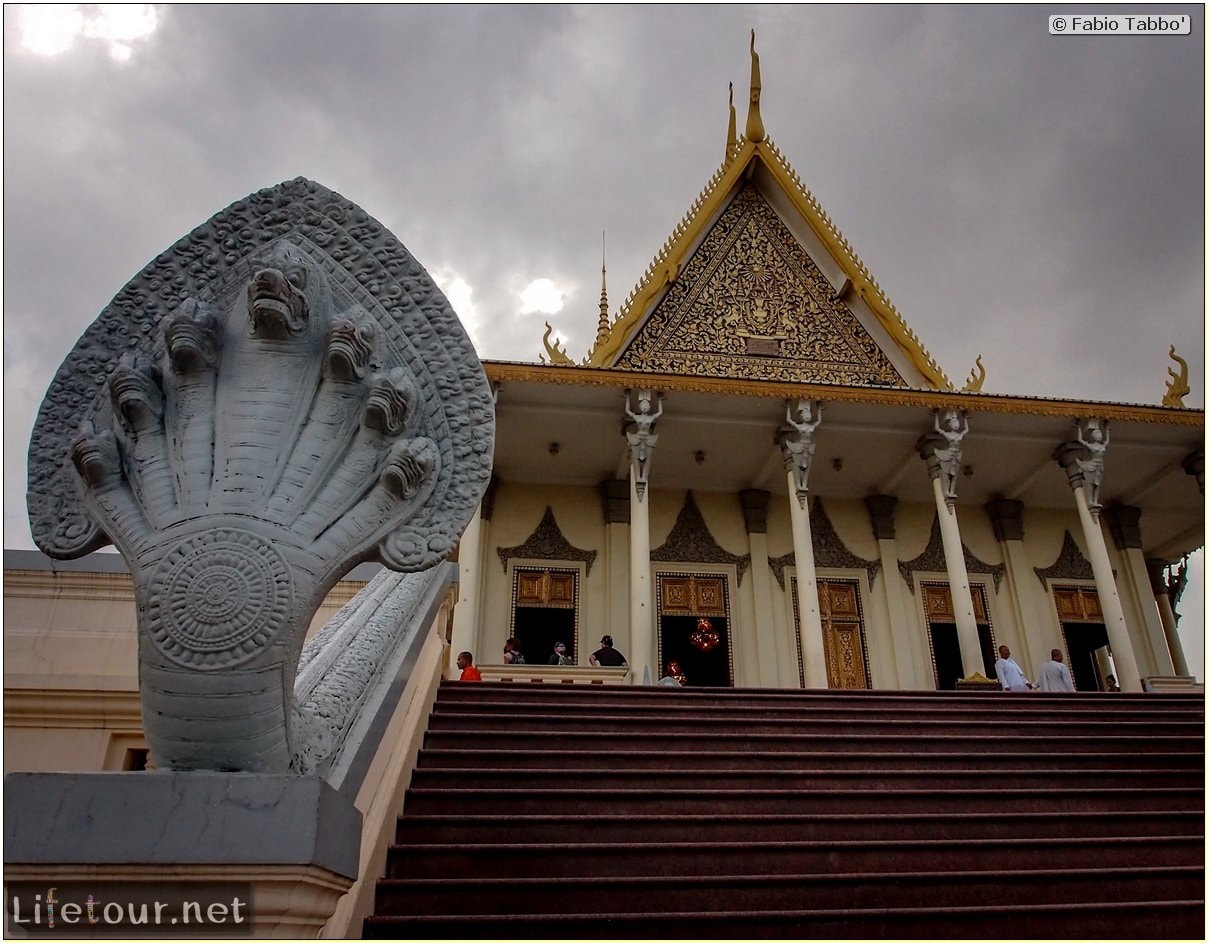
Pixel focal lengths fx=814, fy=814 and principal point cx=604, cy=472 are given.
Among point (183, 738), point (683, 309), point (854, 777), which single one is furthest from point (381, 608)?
point (683, 309)

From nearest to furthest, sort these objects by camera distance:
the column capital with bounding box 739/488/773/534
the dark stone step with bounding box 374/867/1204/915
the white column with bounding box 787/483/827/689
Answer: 1. the dark stone step with bounding box 374/867/1204/915
2. the white column with bounding box 787/483/827/689
3. the column capital with bounding box 739/488/773/534

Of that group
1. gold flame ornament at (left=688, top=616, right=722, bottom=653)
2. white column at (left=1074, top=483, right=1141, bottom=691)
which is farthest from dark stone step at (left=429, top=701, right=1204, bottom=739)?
gold flame ornament at (left=688, top=616, right=722, bottom=653)

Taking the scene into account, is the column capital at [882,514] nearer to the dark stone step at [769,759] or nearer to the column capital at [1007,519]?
the column capital at [1007,519]

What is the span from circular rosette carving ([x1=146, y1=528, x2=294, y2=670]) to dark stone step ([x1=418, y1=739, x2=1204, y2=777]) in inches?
92.6

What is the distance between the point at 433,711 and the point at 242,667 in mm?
2996

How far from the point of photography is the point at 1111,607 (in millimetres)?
8531

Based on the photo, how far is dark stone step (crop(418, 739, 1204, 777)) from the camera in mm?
3588

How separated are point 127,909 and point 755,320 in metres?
9.51

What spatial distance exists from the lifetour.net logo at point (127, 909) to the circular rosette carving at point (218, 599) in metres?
0.32

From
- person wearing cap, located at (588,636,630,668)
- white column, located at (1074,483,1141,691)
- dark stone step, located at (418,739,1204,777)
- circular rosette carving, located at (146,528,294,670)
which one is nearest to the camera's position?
circular rosette carving, located at (146,528,294,670)

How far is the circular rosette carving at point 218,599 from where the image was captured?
128 centimetres

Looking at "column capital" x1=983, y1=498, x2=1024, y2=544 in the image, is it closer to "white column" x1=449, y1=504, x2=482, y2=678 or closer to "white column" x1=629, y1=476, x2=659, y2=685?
"white column" x1=629, y1=476, x2=659, y2=685

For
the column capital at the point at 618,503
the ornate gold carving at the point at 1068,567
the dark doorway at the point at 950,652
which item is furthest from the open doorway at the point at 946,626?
the column capital at the point at 618,503

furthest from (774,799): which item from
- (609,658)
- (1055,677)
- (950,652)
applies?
(950,652)
